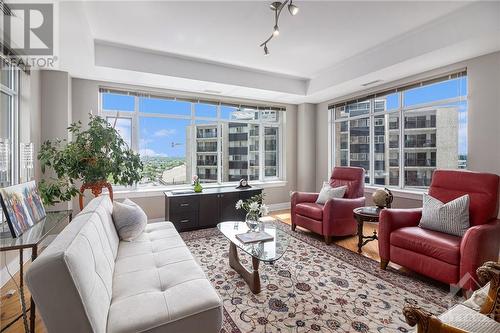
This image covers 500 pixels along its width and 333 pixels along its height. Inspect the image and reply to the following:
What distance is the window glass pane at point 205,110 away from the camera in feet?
16.3

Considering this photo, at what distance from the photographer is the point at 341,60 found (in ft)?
13.3

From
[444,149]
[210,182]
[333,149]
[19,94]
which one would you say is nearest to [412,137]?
[444,149]

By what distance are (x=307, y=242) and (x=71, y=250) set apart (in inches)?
116

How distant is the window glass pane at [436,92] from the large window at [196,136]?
8.24 ft

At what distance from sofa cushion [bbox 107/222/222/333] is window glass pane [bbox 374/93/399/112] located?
4.15 m

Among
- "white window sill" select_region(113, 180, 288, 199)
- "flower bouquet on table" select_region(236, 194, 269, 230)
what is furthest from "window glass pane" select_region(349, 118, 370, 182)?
"flower bouquet on table" select_region(236, 194, 269, 230)

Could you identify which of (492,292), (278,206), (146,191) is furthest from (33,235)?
(278,206)

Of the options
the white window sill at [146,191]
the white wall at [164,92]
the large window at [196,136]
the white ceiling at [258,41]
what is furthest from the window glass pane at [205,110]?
the white window sill at [146,191]

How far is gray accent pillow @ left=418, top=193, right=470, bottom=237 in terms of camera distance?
242 cm

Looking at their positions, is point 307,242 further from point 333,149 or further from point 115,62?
point 115,62

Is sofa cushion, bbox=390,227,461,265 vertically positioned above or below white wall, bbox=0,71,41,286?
below

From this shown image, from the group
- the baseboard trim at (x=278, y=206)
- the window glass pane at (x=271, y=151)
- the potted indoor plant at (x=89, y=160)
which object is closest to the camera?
the potted indoor plant at (x=89, y=160)

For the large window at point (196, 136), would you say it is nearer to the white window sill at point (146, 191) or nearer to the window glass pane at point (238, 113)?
the window glass pane at point (238, 113)

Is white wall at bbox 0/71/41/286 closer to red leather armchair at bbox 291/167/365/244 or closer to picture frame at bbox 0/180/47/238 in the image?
picture frame at bbox 0/180/47/238
